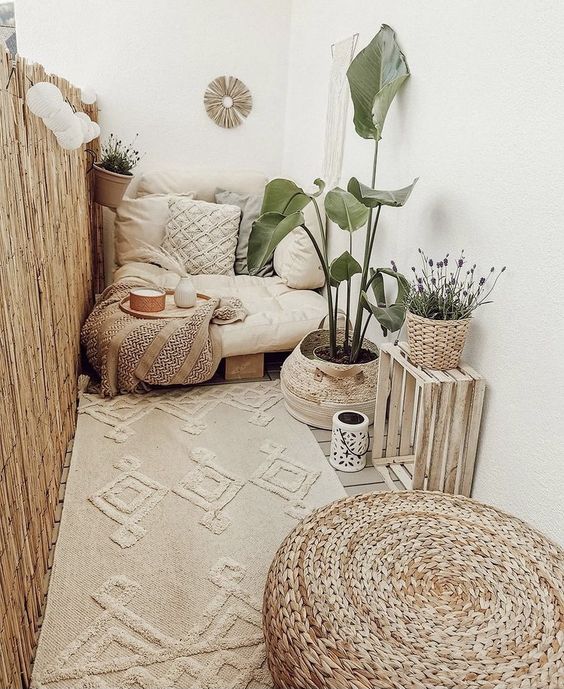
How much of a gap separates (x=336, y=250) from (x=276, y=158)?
44.4 inches

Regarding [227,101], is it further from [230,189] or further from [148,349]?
[148,349]

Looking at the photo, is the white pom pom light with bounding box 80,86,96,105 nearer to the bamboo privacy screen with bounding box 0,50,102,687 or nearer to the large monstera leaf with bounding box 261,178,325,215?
the bamboo privacy screen with bounding box 0,50,102,687

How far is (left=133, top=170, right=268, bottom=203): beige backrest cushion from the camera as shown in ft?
12.5

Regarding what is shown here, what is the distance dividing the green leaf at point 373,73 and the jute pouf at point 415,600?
1471 millimetres

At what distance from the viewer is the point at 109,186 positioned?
338 centimetres

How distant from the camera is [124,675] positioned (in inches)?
58.2

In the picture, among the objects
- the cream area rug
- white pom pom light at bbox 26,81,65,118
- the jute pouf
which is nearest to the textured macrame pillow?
the cream area rug

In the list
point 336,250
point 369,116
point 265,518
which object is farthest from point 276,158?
point 265,518

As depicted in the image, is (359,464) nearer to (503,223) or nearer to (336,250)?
(503,223)

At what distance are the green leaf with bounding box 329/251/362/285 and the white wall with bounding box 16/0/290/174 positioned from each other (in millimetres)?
1794

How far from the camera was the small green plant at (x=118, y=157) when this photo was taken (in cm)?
337

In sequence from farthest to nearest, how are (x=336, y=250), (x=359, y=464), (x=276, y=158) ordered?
(x=276, y=158)
(x=336, y=250)
(x=359, y=464)

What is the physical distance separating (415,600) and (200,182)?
305cm

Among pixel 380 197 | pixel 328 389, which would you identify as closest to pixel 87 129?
pixel 380 197
